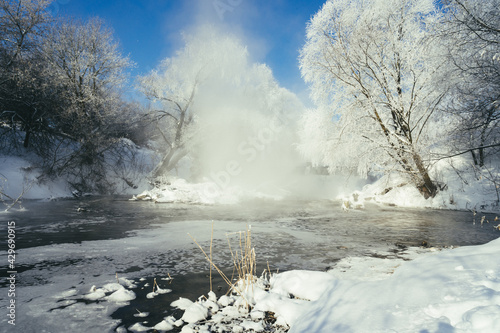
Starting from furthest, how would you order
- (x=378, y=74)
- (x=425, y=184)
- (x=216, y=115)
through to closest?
(x=216, y=115) → (x=425, y=184) → (x=378, y=74)

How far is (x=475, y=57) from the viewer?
7477 mm

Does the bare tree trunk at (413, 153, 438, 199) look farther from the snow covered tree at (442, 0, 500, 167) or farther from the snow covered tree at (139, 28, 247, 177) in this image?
the snow covered tree at (139, 28, 247, 177)

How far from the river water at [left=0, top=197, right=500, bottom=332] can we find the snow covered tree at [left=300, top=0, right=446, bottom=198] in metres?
2.62

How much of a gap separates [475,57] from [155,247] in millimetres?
9678

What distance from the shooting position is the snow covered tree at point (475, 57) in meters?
6.75

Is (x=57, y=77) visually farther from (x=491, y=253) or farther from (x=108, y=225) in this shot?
(x=491, y=253)

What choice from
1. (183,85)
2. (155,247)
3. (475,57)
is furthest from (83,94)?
(475,57)

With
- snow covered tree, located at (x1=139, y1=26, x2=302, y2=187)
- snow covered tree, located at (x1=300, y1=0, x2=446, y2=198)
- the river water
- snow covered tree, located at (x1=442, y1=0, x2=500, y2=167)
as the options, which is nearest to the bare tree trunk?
snow covered tree, located at (x1=300, y1=0, x2=446, y2=198)

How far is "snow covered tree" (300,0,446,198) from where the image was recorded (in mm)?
9734

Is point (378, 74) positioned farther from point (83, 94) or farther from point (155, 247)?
point (83, 94)

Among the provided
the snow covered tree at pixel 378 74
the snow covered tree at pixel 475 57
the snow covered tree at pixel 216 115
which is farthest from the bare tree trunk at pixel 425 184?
the snow covered tree at pixel 216 115

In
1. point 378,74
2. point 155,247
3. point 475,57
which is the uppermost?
point 378,74

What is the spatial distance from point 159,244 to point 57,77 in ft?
47.9

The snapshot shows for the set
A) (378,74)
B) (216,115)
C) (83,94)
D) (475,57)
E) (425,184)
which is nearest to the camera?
(475,57)
